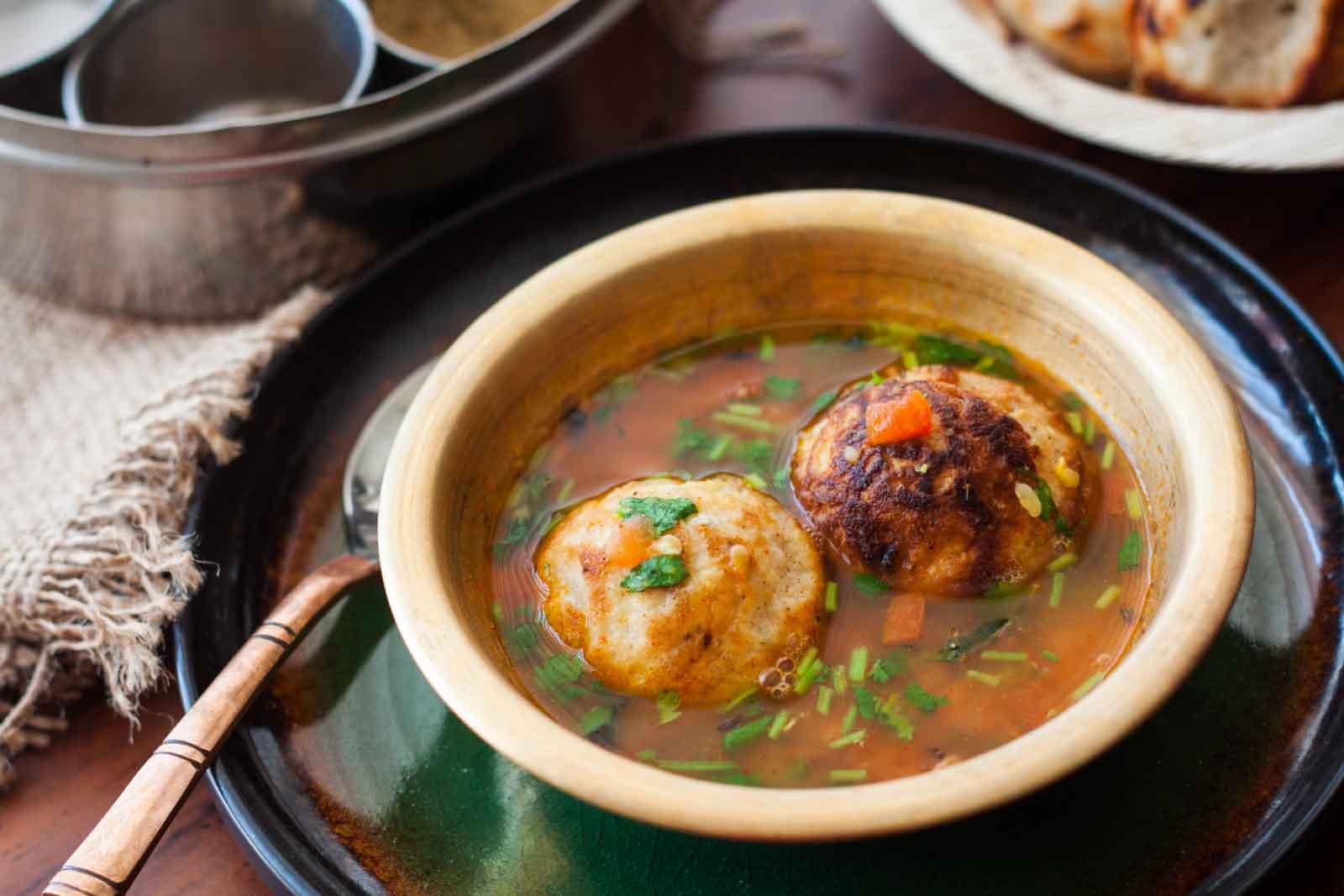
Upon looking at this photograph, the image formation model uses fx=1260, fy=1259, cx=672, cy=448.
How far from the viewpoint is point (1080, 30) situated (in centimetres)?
253

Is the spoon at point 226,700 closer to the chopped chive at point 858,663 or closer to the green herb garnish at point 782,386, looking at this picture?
the green herb garnish at point 782,386

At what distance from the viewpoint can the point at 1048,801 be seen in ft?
5.60

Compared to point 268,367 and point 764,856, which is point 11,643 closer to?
point 268,367

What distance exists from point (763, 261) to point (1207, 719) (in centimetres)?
98

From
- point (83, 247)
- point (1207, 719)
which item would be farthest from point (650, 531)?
point (83, 247)

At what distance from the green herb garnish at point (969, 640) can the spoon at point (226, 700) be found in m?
0.89

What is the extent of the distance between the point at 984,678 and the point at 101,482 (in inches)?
59.0

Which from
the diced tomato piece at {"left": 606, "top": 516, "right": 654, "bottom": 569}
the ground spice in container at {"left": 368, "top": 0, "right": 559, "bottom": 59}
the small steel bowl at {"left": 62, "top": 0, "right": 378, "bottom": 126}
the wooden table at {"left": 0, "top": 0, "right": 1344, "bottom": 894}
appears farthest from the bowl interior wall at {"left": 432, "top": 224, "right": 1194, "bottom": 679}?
the ground spice in container at {"left": 368, "top": 0, "right": 559, "bottom": 59}

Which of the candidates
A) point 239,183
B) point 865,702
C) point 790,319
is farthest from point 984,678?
point 239,183

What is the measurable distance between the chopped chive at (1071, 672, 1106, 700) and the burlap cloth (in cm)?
131

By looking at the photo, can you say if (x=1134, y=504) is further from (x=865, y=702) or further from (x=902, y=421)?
(x=865, y=702)

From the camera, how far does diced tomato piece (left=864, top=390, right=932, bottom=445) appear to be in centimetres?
180

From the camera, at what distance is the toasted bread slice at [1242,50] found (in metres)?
2.37

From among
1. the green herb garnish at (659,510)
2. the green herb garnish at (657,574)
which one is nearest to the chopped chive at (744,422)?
the green herb garnish at (659,510)
